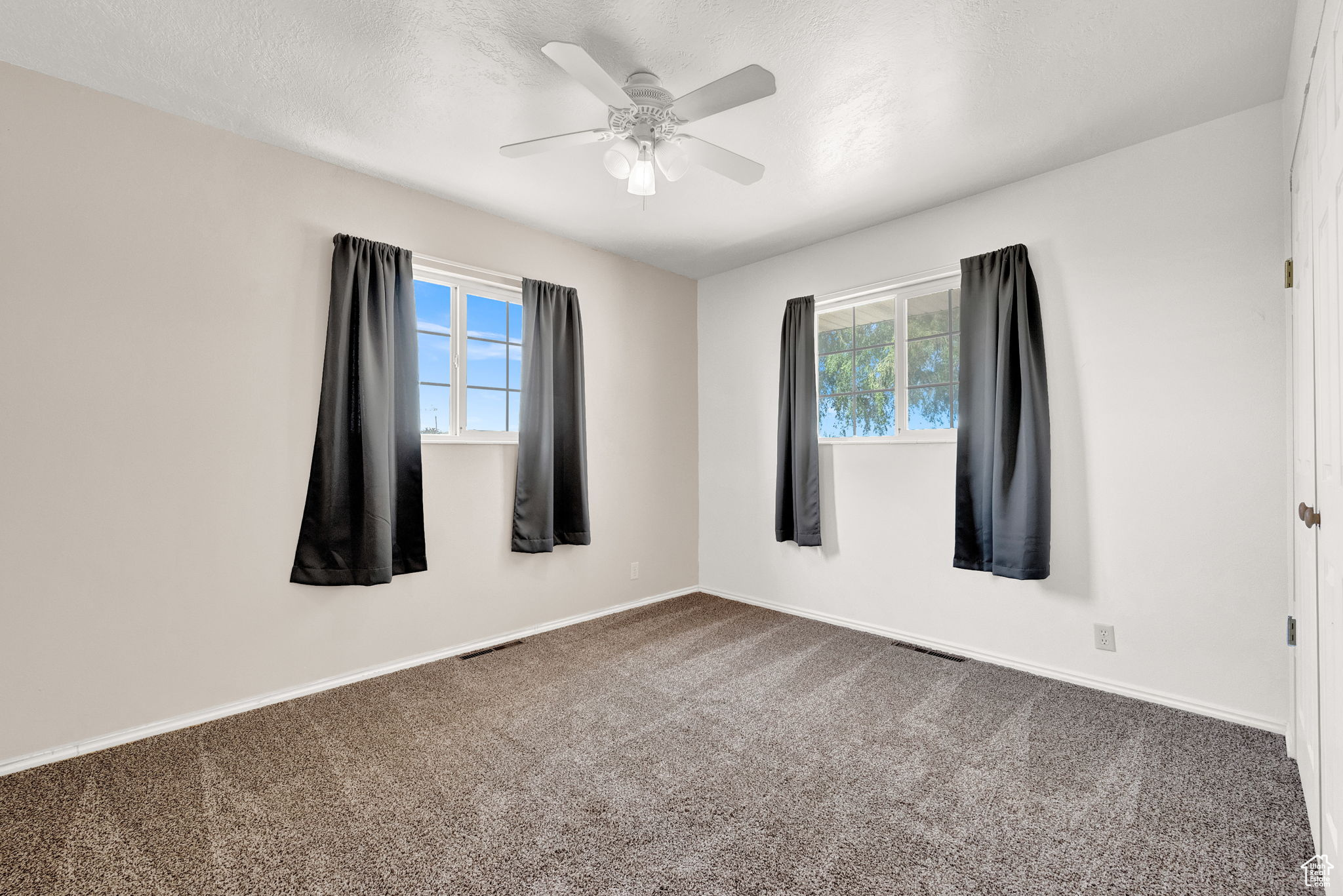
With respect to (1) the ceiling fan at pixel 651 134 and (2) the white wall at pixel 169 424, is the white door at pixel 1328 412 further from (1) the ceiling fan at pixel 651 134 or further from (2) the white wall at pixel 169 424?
(2) the white wall at pixel 169 424

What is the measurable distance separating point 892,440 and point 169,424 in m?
3.67

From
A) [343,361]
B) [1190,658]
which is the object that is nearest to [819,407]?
[1190,658]

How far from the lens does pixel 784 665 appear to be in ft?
10.3

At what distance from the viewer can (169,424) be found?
8.11 ft

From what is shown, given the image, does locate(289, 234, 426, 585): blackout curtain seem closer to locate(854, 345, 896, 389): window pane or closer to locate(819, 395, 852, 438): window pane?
locate(819, 395, 852, 438): window pane

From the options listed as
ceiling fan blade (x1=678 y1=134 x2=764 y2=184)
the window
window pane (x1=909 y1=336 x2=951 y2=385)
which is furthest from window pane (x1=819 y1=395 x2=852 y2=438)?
the window

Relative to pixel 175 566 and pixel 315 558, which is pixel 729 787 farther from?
pixel 175 566

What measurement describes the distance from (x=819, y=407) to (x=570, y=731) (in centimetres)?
262

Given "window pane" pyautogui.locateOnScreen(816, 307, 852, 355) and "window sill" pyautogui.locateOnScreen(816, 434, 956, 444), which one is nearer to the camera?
"window sill" pyautogui.locateOnScreen(816, 434, 956, 444)

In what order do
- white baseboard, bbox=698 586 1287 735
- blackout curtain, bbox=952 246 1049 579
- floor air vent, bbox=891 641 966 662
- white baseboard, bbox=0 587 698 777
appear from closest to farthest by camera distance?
white baseboard, bbox=0 587 698 777, white baseboard, bbox=698 586 1287 735, blackout curtain, bbox=952 246 1049 579, floor air vent, bbox=891 641 966 662

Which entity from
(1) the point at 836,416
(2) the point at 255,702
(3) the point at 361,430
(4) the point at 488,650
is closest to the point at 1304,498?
(1) the point at 836,416

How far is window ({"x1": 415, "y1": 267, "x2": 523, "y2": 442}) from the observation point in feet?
11.1

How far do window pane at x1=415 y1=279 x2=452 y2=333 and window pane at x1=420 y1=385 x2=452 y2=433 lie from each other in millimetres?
347

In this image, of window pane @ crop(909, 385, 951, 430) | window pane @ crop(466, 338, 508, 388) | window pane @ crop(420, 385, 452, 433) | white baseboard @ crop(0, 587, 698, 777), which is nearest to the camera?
white baseboard @ crop(0, 587, 698, 777)
